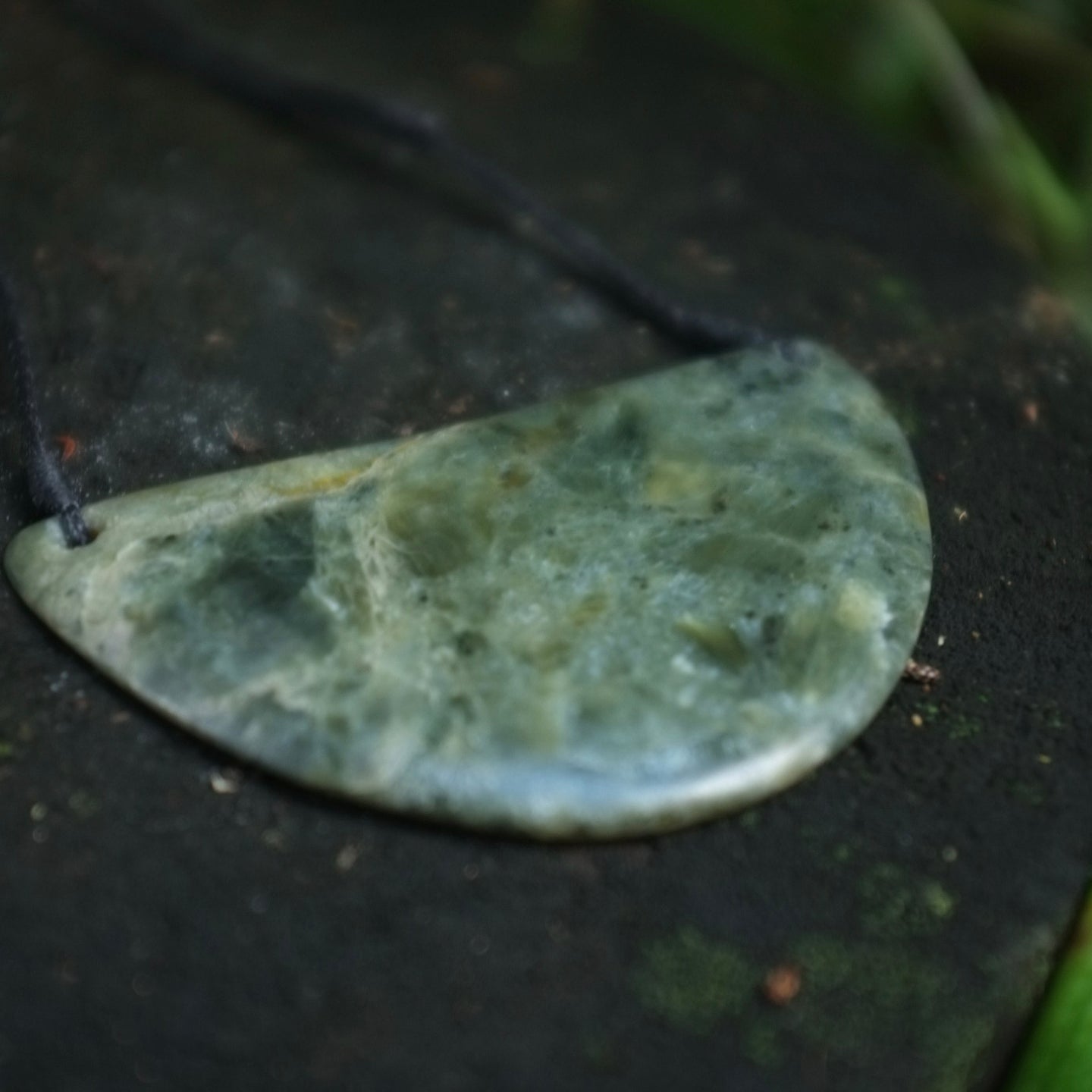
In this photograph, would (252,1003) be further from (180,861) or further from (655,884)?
(655,884)

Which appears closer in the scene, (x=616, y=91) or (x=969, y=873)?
(x=969, y=873)

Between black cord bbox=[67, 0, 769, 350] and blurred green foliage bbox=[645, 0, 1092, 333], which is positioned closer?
black cord bbox=[67, 0, 769, 350]

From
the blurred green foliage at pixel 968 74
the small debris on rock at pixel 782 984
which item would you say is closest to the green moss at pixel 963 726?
the small debris on rock at pixel 782 984

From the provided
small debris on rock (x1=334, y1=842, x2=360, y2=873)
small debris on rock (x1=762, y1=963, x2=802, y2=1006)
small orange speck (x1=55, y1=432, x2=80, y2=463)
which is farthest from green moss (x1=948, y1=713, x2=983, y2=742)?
small orange speck (x1=55, y1=432, x2=80, y2=463)

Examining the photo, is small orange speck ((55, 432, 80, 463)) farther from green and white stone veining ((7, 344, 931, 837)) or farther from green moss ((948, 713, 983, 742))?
green moss ((948, 713, 983, 742))

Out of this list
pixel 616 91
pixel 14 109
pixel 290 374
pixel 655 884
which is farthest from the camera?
pixel 616 91

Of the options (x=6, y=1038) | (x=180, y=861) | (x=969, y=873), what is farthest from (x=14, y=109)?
(x=969, y=873)
